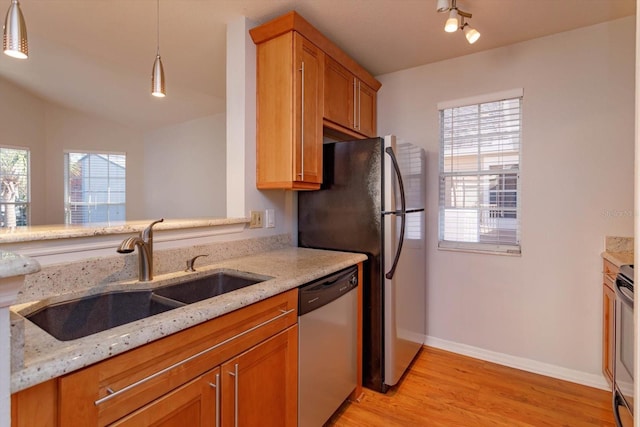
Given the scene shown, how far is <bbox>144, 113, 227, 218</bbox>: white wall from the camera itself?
14.6 ft

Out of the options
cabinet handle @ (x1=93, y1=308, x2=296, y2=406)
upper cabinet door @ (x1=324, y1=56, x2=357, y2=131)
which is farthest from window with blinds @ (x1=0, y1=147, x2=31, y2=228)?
cabinet handle @ (x1=93, y1=308, x2=296, y2=406)

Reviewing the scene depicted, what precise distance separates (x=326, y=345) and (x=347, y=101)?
5.92 feet

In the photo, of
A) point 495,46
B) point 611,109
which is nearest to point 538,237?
point 611,109

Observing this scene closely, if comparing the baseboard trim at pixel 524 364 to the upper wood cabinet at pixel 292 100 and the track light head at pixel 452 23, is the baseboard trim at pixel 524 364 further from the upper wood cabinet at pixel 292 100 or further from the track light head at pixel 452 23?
the track light head at pixel 452 23

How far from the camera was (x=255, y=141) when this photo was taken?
208 centimetres

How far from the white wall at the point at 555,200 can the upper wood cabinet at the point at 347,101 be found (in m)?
0.58

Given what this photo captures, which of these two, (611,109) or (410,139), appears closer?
(611,109)

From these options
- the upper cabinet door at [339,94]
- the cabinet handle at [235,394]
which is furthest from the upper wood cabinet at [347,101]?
the cabinet handle at [235,394]

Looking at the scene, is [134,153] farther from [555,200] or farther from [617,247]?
[617,247]

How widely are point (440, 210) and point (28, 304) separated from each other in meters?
2.63

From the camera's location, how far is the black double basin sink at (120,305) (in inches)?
42.9

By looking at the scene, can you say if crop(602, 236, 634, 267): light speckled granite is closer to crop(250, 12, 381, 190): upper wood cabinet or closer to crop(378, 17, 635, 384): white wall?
crop(378, 17, 635, 384): white wall

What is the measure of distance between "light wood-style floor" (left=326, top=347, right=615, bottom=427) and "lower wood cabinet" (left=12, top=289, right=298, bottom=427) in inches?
28.7

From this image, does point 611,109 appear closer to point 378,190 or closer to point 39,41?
point 378,190
